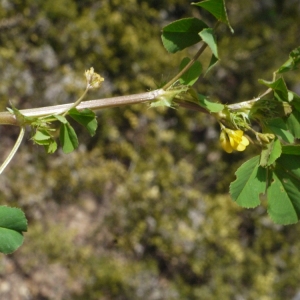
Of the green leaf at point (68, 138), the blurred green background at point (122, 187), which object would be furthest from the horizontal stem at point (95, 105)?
the blurred green background at point (122, 187)

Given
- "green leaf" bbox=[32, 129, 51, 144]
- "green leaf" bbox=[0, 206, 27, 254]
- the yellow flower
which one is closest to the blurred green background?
"green leaf" bbox=[0, 206, 27, 254]

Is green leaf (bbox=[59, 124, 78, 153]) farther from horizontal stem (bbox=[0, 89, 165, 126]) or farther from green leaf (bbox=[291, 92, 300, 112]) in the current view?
green leaf (bbox=[291, 92, 300, 112])

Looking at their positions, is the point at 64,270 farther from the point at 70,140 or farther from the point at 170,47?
the point at 170,47

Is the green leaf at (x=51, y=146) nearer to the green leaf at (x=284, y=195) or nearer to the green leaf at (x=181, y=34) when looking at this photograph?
the green leaf at (x=181, y=34)

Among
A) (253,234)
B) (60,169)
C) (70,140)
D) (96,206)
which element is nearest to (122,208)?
(96,206)

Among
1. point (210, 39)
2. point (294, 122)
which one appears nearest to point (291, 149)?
point (294, 122)
